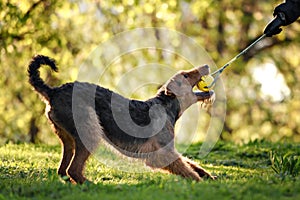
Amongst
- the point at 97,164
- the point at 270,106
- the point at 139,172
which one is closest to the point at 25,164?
the point at 97,164

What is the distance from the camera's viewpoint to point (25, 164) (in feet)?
26.1

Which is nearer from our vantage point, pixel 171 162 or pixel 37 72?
pixel 37 72

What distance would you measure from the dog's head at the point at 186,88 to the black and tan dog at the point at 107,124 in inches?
1.4

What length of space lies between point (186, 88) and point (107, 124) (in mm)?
1430

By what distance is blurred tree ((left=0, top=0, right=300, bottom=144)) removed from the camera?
59.4 ft

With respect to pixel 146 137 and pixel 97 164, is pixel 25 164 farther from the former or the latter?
pixel 146 137

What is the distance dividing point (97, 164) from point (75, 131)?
1.98 meters

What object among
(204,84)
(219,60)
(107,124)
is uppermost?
(219,60)

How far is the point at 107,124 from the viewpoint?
679cm

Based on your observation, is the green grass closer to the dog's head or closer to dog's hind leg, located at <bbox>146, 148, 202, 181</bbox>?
dog's hind leg, located at <bbox>146, 148, 202, 181</bbox>

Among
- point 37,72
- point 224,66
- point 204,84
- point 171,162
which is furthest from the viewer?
point 204,84

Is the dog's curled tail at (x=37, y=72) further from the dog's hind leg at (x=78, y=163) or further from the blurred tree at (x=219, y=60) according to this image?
the blurred tree at (x=219, y=60)

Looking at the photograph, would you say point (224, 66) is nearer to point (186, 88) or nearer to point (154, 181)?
point (186, 88)

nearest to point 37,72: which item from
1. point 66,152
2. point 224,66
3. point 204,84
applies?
point 66,152
